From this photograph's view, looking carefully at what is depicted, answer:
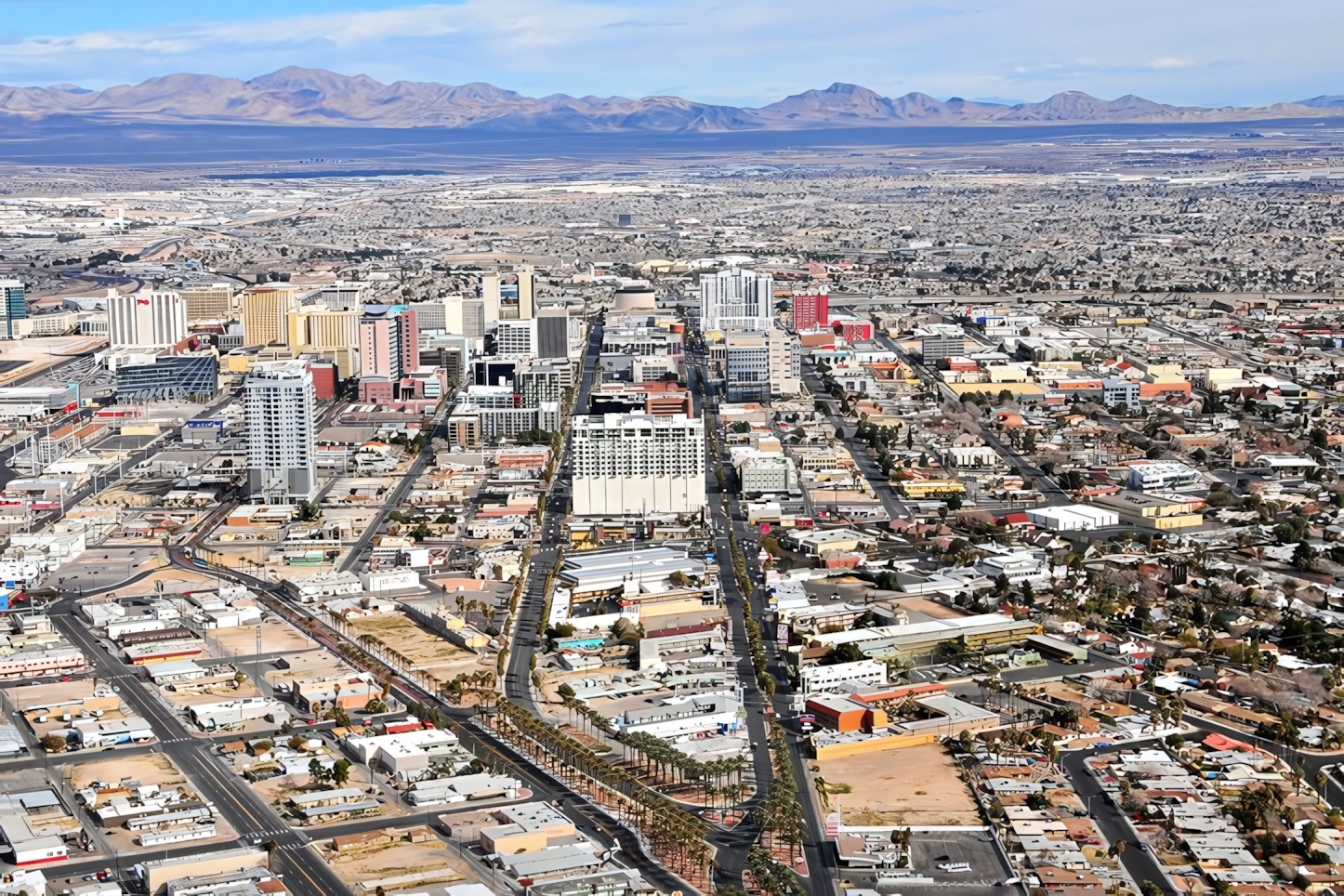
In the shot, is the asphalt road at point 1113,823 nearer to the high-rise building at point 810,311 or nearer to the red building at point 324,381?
the red building at point 324,381

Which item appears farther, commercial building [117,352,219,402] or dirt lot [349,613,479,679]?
commercial building [117,352,219,402]

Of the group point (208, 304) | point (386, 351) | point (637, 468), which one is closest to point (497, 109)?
point (208, 304)

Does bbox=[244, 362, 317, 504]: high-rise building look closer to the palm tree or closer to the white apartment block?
the white apartment block

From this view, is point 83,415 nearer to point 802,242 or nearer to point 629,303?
point 629,303

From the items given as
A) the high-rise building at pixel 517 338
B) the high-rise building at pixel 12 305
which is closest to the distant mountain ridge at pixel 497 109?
the high-rise building at pixel 12 305

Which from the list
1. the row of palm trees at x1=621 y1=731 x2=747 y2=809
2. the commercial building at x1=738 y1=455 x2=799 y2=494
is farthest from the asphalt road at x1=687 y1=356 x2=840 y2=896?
the commercial building at x1=738 y1=455 x2=799 y2=494
